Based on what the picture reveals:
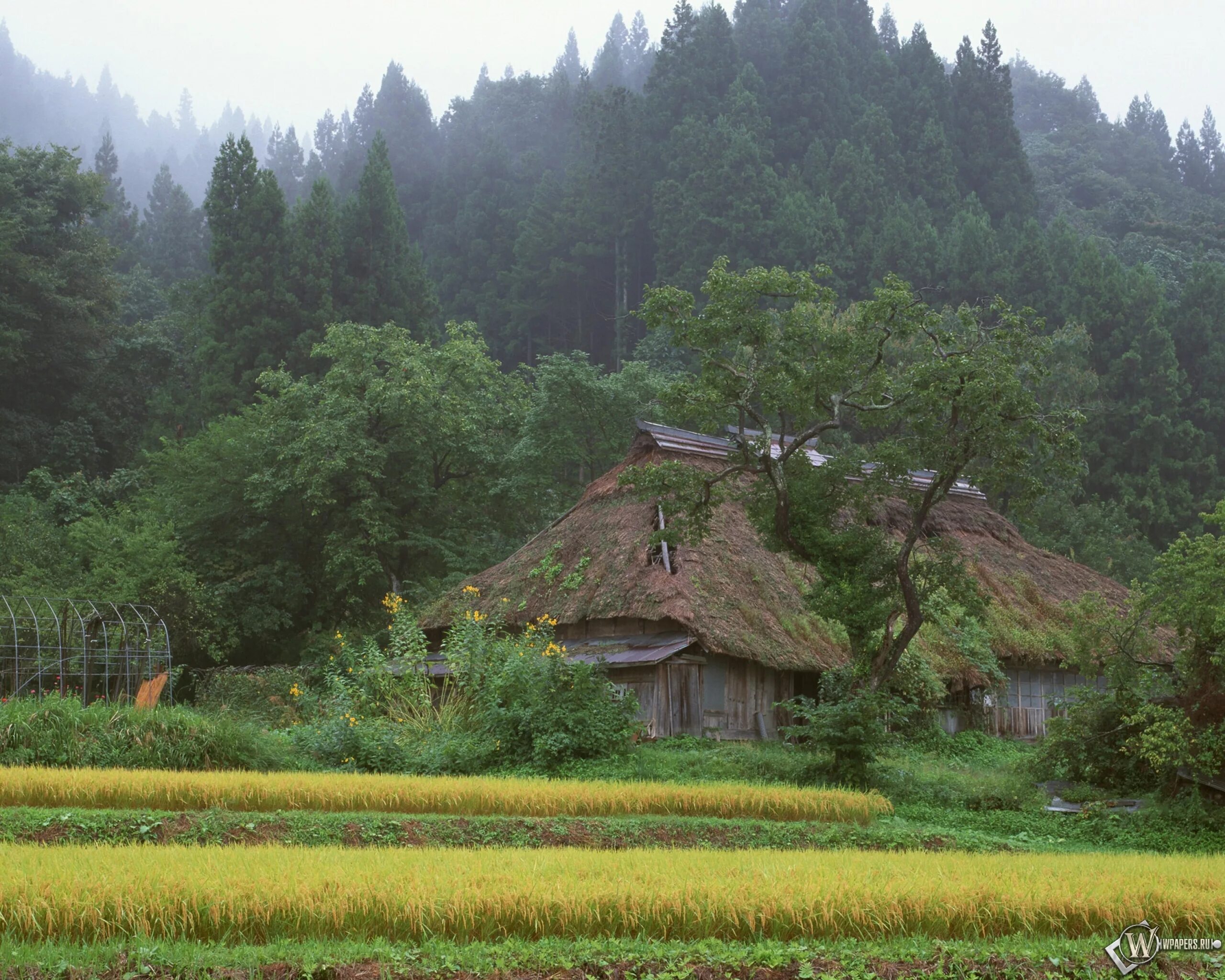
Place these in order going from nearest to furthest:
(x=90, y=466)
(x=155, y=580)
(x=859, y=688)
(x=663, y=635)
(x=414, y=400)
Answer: (x=859, y=688)
(x=663, y=635)
(x=155, y=580)
(x=414, y=400)
(x=90, y=466)

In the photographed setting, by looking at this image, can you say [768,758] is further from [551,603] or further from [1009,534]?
[1009,534]

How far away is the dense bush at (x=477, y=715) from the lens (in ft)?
55.3

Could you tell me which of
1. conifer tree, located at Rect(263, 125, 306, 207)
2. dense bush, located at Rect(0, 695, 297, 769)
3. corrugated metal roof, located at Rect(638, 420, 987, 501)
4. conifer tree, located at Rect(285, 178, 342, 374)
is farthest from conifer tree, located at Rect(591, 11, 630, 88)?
dense bush, located at Rect(0, 695, 297, 769)

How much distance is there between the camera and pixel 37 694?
22.4m

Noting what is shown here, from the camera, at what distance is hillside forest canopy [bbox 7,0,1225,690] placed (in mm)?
33562

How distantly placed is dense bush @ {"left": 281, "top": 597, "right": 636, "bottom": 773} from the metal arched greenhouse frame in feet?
14.6

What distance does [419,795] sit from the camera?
13258 millimetres

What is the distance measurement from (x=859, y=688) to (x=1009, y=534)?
16.5 m

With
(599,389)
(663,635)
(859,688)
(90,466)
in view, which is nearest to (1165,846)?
(859,688)

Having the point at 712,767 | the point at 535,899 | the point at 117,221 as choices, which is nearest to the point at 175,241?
the point at 117,221

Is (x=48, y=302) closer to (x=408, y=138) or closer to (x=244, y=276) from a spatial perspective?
(x=244, y=276)

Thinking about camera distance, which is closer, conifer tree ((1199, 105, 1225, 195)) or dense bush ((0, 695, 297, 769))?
dense bush ((0, 695, 297, 769))

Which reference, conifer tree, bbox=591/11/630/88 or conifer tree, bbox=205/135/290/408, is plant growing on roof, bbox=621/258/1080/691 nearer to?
conifer tree, bbox=205/135/290/408

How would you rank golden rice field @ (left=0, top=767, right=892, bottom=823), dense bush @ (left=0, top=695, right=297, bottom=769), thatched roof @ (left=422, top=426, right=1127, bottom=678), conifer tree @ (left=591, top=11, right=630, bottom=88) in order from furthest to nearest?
conifer tree @ (left=591, top=11, right=630, bottom=88) → thatched roof @ (left=422, top=426, right=1127, bottom=678) → dense bush @ (left=0, top=695, right=297, bottom=769) → golden rice field @ (left=0, top=767, right=892, bottom=823)
